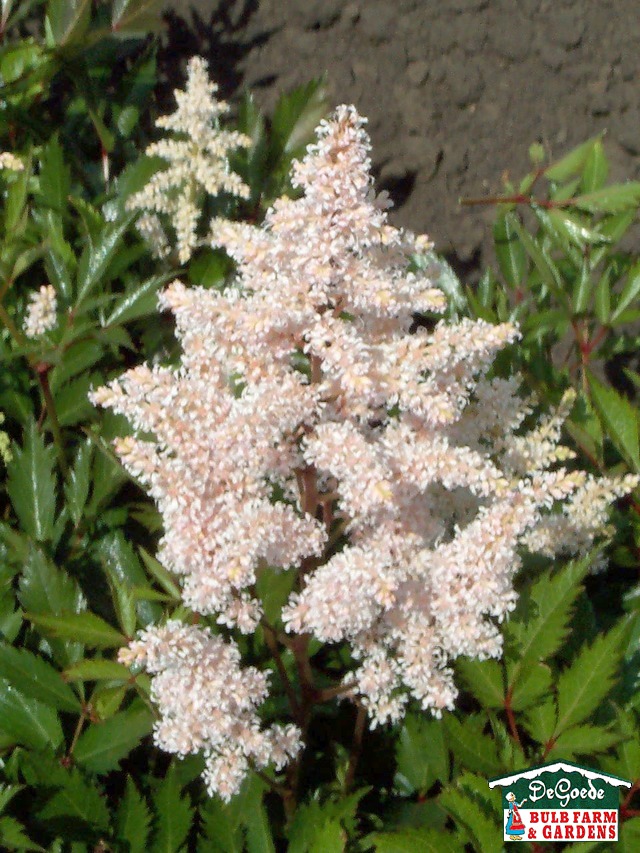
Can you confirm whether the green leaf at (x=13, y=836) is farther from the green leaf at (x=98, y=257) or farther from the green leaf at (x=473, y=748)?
the green leaf at (x=98, y=257)

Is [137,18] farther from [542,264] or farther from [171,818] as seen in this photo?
[171,818]

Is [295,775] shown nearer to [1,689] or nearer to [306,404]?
[1,689]


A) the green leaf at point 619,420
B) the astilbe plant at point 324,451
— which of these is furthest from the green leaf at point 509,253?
the astilbe plant at point 324,451

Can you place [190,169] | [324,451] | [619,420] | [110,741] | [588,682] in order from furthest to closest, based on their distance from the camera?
[190,169], [619,420], [110,741], [588,682], [324,451]

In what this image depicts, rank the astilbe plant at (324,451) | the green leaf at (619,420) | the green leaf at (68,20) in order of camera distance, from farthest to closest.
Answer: the green leaf at (68,20) < the green leaf at (619,420) < the astilbe plant at (324,451)

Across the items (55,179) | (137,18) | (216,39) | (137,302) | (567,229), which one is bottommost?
(567,229)

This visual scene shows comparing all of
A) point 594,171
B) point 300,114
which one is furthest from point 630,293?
point 300,114
